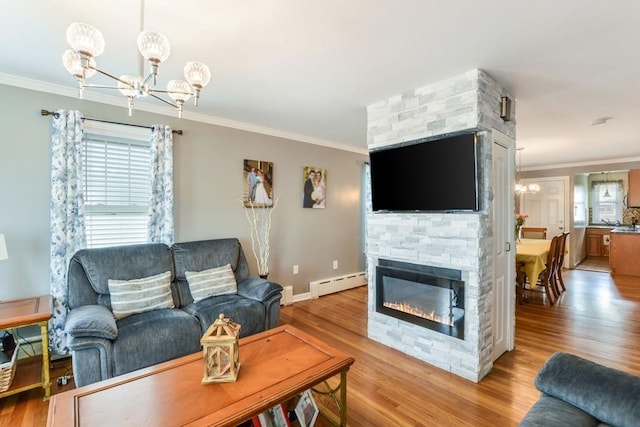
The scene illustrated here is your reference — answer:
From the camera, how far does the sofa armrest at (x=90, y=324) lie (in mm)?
2002

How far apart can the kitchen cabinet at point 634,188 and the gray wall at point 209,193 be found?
208 inches

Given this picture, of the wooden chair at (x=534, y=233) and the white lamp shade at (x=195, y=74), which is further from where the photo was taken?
the wooden chair at (x=534, y=233)

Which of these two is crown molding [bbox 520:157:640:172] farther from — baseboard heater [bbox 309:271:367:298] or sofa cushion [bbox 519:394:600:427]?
sofa cushion [bbox 519:394:600:427]

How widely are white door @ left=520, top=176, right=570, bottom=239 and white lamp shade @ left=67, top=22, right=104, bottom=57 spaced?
8.33 m

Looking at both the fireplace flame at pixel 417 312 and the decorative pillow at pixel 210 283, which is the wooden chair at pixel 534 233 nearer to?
the fireplace flame at pixel 417 312

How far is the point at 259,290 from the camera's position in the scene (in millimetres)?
3004

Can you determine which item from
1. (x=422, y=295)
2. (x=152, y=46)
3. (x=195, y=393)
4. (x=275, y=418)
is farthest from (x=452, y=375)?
(x=152, y=46)

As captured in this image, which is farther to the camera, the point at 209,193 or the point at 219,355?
the point at 209,193

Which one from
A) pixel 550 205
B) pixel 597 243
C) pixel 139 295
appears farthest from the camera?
pixel 597 243

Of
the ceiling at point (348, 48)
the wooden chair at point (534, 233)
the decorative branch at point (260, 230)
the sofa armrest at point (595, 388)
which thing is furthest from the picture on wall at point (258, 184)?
the wooden chair at point (534, 233)

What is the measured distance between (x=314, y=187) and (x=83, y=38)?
3.47m

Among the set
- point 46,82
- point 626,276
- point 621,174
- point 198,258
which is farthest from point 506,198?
point 621,174

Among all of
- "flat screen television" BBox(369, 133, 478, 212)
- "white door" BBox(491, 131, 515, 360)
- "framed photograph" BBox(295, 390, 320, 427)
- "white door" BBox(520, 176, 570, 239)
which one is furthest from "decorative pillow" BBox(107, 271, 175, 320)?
"white door" BBox(520, 176, 570, 239)

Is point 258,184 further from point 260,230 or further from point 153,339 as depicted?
point 153,339
